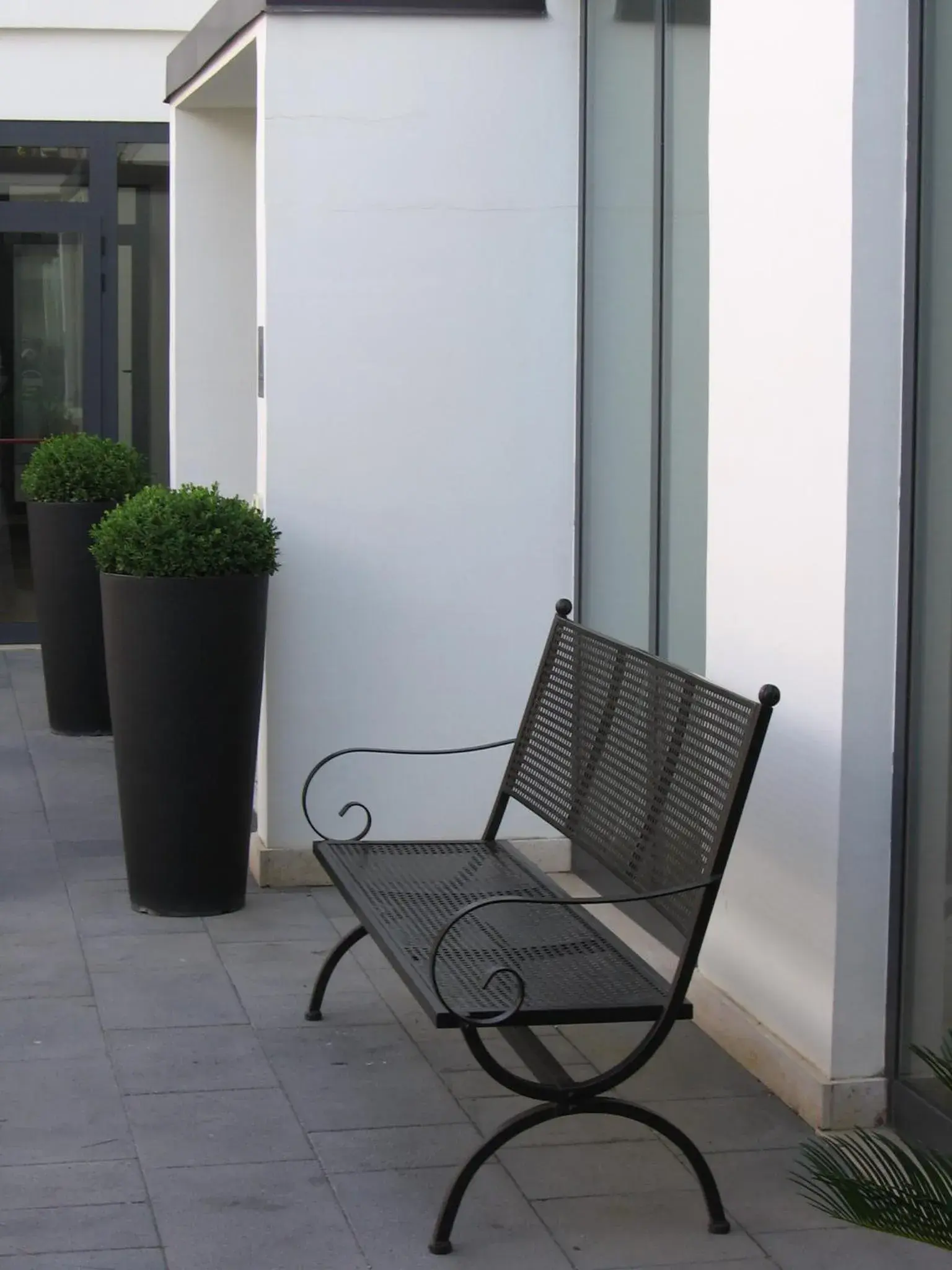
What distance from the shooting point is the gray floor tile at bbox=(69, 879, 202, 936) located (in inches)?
230

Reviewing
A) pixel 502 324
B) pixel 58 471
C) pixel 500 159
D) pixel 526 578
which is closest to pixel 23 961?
pixel 526 578

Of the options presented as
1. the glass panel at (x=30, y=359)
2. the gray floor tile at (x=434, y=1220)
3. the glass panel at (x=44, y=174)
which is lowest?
the gray floor tile at (x=434, y=1220)

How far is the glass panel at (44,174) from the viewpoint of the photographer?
38.9 feet

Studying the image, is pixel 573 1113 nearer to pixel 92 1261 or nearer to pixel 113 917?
pixel 92 1261

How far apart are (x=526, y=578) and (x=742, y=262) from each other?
210cm

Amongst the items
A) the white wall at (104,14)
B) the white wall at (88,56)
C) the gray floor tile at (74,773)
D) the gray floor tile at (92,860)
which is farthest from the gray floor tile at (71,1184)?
the white wall at (104,14)

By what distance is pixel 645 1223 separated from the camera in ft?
12.3

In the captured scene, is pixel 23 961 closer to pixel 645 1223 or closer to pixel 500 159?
pixel 645 1223

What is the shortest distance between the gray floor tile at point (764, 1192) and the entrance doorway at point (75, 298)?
8978 millimetres

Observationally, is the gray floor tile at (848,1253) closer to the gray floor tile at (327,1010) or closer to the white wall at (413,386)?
the gray floor tile at (327,1010)

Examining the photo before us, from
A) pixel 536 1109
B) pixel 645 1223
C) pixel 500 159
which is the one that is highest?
pixel 500 159

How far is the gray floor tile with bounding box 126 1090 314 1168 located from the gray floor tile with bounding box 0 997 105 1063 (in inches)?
15.8

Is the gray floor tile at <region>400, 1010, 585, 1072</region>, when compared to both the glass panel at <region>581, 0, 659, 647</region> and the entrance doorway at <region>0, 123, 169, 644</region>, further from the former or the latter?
the entrance doorway at <region>0, 123, 169, 644</region>

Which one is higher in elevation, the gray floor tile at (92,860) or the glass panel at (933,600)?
the glass panel at (933,600)
